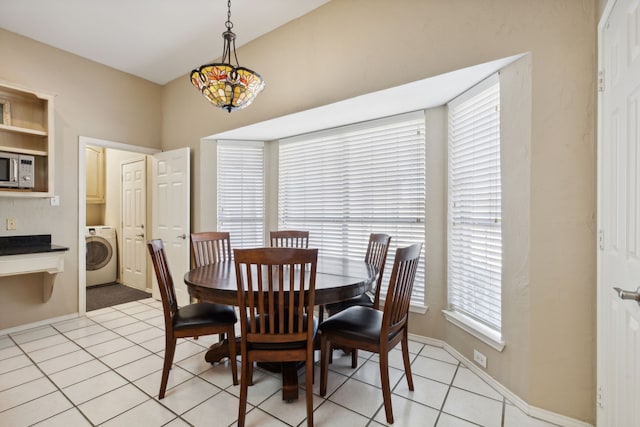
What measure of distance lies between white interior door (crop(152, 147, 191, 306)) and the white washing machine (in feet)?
5.03

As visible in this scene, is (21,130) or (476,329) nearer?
(476,329)

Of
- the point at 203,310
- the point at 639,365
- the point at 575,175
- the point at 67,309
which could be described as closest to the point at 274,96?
the point at 203,310

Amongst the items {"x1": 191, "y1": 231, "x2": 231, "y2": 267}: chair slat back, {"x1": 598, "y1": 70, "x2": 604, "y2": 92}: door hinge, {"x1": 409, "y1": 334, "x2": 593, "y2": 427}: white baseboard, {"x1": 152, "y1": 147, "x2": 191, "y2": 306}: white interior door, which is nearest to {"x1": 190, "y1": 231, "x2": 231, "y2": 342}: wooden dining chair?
{"x1": 191, "y1": 231, "x2": 231, "y2": 267}: chair slat back

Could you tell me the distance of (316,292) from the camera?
176 centimetres

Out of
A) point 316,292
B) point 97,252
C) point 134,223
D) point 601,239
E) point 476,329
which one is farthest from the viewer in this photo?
point 97,252

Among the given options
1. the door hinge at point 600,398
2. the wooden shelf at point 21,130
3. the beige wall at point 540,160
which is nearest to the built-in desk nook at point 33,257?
the wooden shelf at point 21,130

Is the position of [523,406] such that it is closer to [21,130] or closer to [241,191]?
[241,191]

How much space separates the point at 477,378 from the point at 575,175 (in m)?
1.56

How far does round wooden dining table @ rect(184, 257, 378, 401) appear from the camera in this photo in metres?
1.78

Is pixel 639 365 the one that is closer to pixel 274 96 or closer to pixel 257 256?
pixel 257 256

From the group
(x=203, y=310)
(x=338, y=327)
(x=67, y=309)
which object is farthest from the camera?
(x=67, y=309)

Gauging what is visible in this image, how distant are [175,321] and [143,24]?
9.69 ft

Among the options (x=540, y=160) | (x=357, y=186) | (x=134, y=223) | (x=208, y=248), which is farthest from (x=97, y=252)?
(x=540, y=160)

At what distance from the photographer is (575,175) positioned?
5.53 ft
